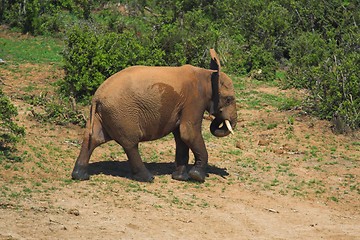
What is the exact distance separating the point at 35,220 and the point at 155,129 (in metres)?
3.04

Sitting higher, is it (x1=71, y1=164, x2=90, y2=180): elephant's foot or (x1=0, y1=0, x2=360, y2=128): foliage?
(x1=0, y1=0, x2=360, y2=128): foliage

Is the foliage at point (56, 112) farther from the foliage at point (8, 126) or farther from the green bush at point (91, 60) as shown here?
the foliage at point (8, 126)

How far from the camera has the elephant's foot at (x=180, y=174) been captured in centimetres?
1285

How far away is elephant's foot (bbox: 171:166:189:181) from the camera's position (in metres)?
12.9

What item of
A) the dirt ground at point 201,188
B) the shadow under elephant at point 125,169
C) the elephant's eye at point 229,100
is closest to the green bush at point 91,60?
the dirt ground at point 201,188

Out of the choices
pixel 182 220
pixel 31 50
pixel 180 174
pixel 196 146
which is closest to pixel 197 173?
pixel 180 174

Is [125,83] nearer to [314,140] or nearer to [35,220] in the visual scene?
[35,220]

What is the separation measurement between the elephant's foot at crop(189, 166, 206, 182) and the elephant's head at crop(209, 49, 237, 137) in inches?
33.0

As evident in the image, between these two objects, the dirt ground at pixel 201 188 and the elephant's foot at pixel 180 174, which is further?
the elephant's foot at pixel 180 174

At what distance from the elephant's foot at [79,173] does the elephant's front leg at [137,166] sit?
0.69 meters

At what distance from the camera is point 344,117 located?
15953 millimetres

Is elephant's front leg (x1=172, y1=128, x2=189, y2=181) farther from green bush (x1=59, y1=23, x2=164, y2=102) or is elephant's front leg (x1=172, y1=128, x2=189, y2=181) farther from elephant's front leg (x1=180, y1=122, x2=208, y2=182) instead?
green bush (x1=59, y1=23, x2=164, y2=102)

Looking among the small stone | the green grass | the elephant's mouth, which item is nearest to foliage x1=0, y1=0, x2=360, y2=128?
the green grass

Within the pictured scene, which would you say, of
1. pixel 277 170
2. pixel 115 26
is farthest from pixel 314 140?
pixel 115 26
